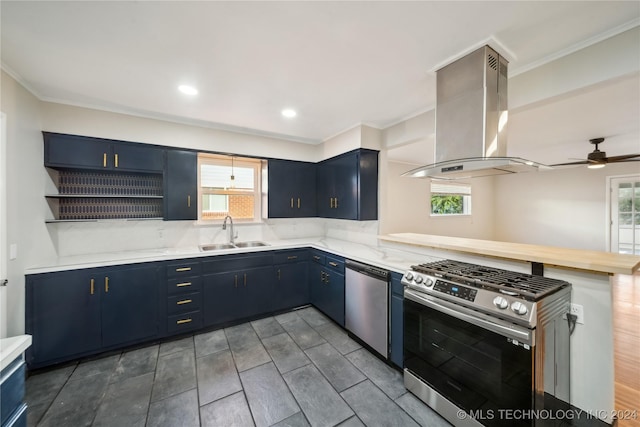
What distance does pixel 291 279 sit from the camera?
3.39 meters

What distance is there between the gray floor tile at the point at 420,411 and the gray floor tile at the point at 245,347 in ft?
4.11

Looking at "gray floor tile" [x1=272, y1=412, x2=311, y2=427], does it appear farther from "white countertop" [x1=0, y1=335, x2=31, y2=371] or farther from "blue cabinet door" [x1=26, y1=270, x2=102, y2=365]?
"blue cabinet door" [x1=26, y1=270, x2=102, y2=365]

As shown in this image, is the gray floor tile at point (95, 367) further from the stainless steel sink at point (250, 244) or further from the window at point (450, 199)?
the window at point (450, 199)

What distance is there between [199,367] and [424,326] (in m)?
2.06

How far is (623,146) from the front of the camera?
4344 millimetres

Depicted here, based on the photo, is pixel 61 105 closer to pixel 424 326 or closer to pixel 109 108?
pixel 109 108

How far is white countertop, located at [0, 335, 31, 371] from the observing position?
912 mm

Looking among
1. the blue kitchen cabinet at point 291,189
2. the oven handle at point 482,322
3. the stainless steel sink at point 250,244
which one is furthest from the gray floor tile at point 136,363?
the oven handle at point 482,322

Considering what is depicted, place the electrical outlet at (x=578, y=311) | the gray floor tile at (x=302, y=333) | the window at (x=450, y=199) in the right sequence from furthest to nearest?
the window at (x=450, y=199)
the gray floor tile at (x=302, y=333)
the electrical outlet at (x=578, y=311)

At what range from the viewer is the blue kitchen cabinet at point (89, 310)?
2150 mm

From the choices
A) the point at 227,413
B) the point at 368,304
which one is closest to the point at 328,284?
the point at 368,304

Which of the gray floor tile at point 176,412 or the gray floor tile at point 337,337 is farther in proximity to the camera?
the gray floor tile at point 337,337

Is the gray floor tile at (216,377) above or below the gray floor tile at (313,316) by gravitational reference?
below

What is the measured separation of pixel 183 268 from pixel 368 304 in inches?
83.1
